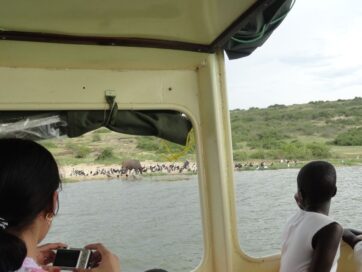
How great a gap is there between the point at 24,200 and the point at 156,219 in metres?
1.99

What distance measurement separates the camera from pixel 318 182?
83.0 inches

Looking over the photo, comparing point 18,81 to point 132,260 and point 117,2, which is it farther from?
point 132,260

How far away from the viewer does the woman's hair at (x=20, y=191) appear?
3.31 feet

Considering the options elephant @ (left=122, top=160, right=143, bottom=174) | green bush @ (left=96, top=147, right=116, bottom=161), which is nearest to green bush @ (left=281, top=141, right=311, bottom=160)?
elephant @ (left=122, top=160, right=143, bottom=174)

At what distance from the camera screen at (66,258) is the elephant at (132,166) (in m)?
1.50

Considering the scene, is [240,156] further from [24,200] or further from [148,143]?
[24,200]

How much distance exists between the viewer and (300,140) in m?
3.19

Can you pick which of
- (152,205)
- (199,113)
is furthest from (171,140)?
(152,205)

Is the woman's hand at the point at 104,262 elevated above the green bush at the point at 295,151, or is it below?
below

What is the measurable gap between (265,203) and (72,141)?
175 cm

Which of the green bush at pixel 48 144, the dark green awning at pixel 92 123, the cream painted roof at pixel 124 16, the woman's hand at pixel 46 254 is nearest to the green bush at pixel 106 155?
the dark green awning at pixel 92 123

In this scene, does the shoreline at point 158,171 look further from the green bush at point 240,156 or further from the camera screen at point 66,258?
the camera screen at point 66,258

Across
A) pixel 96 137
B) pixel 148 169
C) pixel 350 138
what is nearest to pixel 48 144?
pixel 96 137

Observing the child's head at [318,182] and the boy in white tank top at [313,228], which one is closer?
the boy in white tank top at [313,228]
